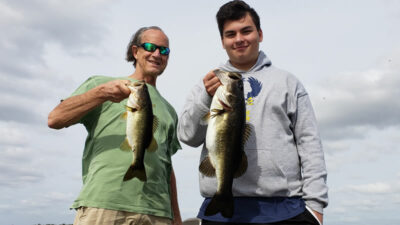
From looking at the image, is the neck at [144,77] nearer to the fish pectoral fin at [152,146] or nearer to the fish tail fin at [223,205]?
the fish pectoral fin at [152,146]

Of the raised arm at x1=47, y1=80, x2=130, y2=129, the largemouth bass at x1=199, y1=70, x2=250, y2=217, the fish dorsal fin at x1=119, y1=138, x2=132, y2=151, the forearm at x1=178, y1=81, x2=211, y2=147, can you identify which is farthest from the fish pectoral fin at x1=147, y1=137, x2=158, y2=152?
the largemouth bass at x1=199, y1=70, x2=250, y2=217

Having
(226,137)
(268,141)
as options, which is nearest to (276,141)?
(268,141)

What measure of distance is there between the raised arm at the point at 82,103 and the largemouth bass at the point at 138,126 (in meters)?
0.17

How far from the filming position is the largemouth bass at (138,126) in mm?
4883

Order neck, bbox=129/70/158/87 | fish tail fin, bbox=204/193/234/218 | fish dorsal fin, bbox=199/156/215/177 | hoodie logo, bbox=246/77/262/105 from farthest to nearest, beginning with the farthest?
neck, bbox=129/70/158/87 → hoodie logo, bbox=246/77/262/105 → fish dorsal fin, bbox=199/156/215/177 → fish tail fin, bbox=204/193/234/218

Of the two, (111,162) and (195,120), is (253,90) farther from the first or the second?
(111,162)

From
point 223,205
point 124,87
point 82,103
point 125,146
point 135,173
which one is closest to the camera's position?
point 223,205

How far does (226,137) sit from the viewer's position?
4.25 metres

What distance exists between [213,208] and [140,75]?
10.3 feet

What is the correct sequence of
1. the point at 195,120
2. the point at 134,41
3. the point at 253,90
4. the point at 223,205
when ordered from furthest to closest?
1. the point at 134,41
2. the point at 253,90
3. the point at 195,120
4. the point at 223,205

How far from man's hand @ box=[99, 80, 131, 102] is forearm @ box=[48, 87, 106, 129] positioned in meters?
0.16

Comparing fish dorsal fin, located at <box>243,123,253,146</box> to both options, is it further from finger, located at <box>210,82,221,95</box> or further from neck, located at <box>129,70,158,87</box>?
neck, located at <box>129,70,158,87</box>

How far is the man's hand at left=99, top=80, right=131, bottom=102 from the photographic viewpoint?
4922 mm

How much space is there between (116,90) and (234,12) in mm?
1734
